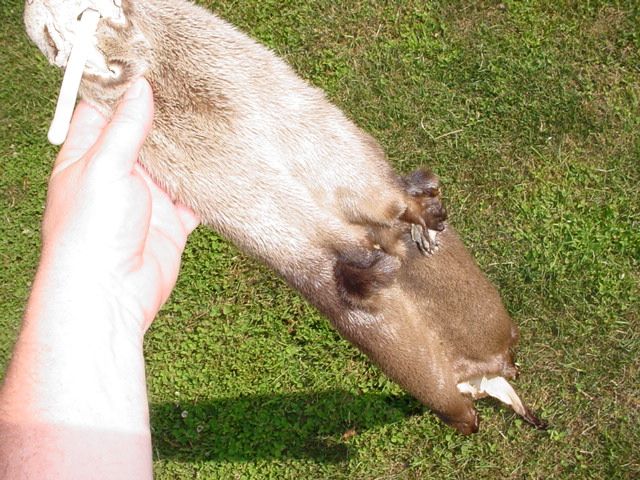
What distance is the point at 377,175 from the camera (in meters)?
3.28

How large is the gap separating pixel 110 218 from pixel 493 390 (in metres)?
2.69

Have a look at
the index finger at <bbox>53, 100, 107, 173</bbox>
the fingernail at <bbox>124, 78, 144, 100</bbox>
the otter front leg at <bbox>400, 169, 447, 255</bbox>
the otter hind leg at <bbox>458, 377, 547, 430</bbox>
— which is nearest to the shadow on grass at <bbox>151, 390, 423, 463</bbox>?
the otter hind leg at <bbox>458, 377, 547, 430</bbox>

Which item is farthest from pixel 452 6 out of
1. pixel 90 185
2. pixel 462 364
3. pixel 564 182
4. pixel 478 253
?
pixel 90 185

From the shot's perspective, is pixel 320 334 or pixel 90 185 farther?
pixel 320 334

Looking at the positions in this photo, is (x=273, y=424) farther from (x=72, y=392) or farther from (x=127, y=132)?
(x=127, y=132)

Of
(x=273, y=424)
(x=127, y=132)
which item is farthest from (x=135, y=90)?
(x=273, y=424)

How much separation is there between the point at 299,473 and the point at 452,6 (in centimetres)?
404

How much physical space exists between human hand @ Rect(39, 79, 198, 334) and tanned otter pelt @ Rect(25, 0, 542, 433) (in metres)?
0.16

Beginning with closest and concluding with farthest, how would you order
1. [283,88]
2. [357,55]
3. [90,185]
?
1. [90,185]
2. [283,88]
3. [357,55]

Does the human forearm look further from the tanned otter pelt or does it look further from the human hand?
the tanned otter pelt

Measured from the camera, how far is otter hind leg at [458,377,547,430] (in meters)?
3.91

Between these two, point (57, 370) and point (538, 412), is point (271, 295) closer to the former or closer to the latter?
point (538, 412)

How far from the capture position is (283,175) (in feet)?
10.3

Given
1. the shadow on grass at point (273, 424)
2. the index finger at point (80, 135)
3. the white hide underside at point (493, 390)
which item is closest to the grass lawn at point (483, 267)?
the shadow on grass at point (273, 424)
